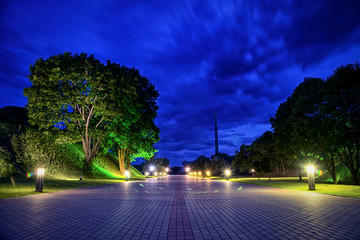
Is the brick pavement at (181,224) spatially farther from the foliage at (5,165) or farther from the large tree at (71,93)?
the large tree at (71,93)

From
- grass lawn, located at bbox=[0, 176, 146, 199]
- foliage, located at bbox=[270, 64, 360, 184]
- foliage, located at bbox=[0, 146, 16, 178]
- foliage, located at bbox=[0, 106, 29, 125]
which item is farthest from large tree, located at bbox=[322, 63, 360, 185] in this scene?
foliage, located at bbox=[0, 106, 29, 125]

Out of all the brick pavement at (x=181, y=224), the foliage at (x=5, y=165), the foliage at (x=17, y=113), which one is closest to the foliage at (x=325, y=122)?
the brick pavement at (x=181, y=224)

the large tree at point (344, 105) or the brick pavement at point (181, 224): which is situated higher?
the large tree at point (344, 105)

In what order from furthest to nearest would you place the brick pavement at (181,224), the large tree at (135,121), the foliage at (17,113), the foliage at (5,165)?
the foliage at (17,113) < the large tree at (135,121) < the foliage at (5,165) < the brick pavement at (181,224)

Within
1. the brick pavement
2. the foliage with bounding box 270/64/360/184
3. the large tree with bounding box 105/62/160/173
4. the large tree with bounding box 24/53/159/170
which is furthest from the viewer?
the large tree with bounding box 105/62/160/173

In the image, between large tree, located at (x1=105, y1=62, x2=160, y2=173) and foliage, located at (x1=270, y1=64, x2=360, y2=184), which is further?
large tree, located at (x1=105, y1=62, x2=160, y2=173)

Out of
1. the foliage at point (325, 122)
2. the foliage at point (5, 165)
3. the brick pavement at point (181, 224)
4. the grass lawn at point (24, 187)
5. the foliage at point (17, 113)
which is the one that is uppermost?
the foliage at point (17, 113)

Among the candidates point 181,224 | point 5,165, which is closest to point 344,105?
point 181,224

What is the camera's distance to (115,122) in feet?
99.8

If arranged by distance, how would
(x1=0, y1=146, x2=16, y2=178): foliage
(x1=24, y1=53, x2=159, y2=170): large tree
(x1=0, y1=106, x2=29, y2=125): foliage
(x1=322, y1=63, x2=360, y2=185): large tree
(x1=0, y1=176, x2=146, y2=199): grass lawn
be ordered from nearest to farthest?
(x1=0, y1=176, x2=146, y2=199): grass lawn
(x1=322, y1=63, x2=360, y2=185): large tree
(x1=0, y1=146, x2=16, y2=178): foliage
(x1=24, y1=53, x2=159, y2=170): large tree
(x1=0, y1=106, x2=29, y2=125): foliage

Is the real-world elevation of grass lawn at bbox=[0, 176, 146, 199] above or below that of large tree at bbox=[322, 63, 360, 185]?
below

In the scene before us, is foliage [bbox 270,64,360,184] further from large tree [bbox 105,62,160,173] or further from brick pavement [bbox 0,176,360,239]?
large tree [bbox 105,62,160,173]

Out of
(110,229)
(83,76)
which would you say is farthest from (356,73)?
(83,76)

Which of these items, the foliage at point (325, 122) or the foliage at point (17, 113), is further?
the foliage at point (17, 113)
